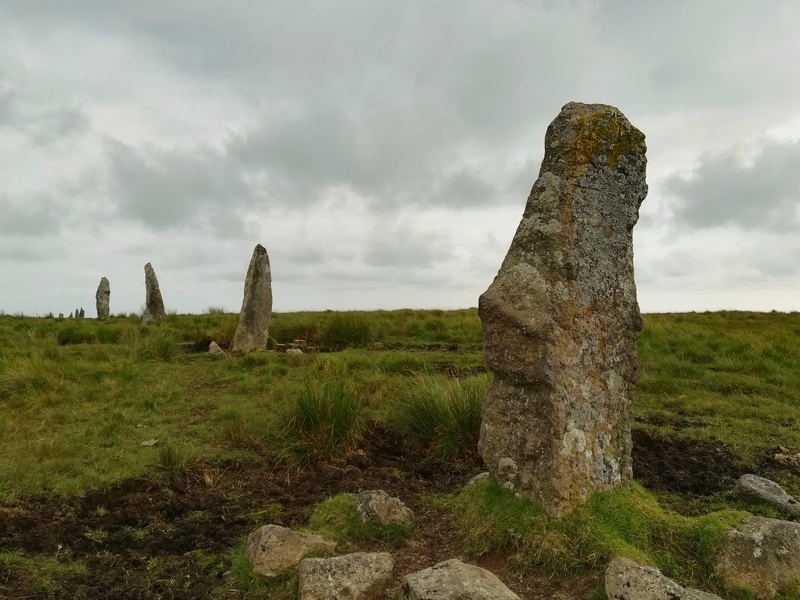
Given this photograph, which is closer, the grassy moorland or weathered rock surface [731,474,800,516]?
the grassy moorland

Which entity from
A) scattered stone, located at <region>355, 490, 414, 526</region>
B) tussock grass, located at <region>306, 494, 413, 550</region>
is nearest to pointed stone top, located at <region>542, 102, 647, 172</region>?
scattered stone, located at <region>355, 490, 414, 526</region>

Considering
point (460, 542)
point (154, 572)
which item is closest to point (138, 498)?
point (154, 572)

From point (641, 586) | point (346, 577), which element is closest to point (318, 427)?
point (346, 577)

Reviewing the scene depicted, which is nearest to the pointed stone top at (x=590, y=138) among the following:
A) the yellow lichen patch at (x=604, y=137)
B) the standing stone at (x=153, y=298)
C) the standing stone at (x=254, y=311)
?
the yellow lichen patch at (x=604, y=137)

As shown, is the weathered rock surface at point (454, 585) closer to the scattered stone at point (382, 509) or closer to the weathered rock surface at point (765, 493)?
the scattered stone at point (382, 509)

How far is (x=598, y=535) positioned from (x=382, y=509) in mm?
1604

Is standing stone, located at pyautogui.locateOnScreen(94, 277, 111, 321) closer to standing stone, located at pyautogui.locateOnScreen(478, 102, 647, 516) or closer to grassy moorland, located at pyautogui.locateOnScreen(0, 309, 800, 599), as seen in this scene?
grassy moorland, located at pyautogui.locateOnScreen(0, 309, 800, 599)

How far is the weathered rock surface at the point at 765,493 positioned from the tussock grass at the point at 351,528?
9.77 ft

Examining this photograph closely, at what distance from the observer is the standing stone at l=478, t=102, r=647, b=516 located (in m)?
4.71

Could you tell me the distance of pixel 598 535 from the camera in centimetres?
453

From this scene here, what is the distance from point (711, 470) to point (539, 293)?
3.47 meters

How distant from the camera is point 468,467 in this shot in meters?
6.86

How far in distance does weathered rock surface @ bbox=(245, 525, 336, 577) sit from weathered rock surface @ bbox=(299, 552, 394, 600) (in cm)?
31

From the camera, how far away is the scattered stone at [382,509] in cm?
511
